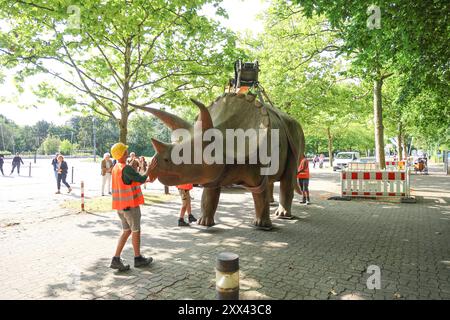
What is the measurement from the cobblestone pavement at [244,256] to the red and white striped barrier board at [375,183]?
218cm

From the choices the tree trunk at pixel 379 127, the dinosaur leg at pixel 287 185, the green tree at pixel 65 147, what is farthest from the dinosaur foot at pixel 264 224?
the green tree at pixel 65 147

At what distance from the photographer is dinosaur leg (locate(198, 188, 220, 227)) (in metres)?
7.04

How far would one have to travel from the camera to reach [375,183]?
11930 millimetres

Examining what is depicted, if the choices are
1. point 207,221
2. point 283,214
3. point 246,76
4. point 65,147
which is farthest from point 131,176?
point 65,147

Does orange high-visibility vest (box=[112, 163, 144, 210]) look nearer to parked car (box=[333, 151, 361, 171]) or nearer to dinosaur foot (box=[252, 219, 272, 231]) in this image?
dinosaur foot (box=[252, 219, 272, 231])

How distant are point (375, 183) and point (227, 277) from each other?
1035 cm

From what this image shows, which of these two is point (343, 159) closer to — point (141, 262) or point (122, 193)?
point (141, 262)

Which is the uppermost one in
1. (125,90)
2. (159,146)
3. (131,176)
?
(125,90)

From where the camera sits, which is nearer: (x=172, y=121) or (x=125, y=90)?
(x=172, y=121)

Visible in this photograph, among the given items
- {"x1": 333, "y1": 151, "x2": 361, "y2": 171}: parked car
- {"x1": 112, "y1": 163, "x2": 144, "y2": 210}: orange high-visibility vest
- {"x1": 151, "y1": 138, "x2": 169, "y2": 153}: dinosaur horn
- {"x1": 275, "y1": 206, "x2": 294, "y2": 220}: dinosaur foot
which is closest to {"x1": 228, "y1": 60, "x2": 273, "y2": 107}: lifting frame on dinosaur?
{"x1": 275, "y1": 206, "x2": 294, "y2": 220}: dinosaur foot

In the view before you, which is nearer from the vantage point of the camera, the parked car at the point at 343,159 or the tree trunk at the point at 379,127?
the tree trunk at the point at 379,127

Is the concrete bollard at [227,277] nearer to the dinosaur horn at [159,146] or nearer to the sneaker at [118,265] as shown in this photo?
the dinosaur horn at [159,146]

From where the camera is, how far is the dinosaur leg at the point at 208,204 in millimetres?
7039

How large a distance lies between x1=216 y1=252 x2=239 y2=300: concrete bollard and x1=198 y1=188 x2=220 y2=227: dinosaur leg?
368 centimetres
